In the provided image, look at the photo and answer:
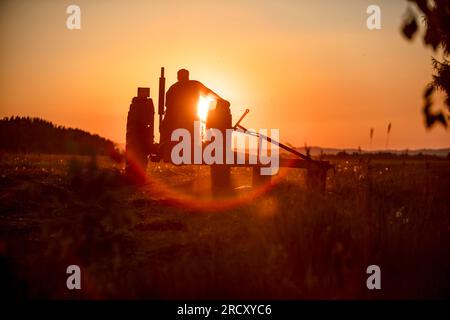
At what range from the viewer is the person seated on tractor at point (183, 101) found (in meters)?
10.0

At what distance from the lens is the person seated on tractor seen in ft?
32.9

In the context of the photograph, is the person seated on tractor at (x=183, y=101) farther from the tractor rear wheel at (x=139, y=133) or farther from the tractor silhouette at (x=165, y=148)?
the tractor rear wheel at (x=139, y=133)

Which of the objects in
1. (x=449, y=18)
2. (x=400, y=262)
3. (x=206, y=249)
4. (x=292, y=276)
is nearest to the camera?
(x=292, y=276)

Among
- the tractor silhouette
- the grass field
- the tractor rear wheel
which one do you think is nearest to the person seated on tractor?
the tractor silhouette

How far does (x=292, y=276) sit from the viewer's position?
4402 mm

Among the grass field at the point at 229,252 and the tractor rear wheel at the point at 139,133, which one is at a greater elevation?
the tractor rear wheel at the point at 139,133

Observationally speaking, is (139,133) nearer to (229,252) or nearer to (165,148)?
(165,148)

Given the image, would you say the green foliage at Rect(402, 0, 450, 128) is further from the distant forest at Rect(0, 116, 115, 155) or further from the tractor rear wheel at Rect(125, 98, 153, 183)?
the distant forest at Rect(0, 116, 115, 155)

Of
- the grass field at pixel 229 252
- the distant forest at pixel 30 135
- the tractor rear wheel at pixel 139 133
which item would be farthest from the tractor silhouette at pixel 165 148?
the distant forest at pixel 30 135

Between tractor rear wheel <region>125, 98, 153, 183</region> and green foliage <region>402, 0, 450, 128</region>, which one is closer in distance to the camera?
green foliage <region>402, 0, 450, 128</region>

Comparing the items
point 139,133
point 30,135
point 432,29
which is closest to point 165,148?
point 139,133
